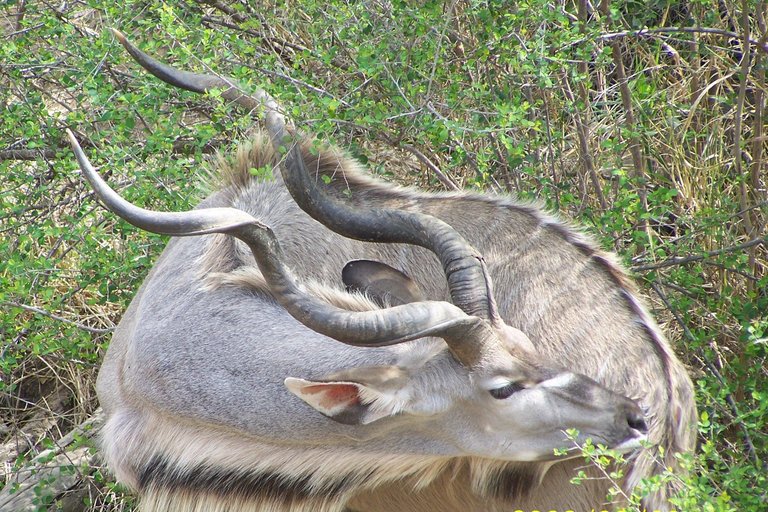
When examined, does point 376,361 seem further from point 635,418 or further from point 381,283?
point 635,418

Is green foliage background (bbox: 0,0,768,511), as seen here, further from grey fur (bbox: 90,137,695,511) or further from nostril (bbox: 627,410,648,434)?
nostril (bbox: 627,410,648,434)

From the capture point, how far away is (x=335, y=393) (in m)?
3.30

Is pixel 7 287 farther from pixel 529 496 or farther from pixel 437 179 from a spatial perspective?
pixel 529 496

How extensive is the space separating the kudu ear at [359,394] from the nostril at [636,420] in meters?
0.77

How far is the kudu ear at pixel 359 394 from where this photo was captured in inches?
129

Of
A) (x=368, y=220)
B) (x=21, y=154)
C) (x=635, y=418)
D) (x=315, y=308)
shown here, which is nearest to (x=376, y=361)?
(x=315, y=308)

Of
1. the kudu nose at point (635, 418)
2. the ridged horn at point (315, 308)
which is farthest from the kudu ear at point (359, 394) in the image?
the kudu nose at point (635, 418)

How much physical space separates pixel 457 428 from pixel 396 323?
569mm

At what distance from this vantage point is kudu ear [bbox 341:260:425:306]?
12.5ft

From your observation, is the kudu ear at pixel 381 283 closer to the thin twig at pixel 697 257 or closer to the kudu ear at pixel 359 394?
the kudu ear at pixel 359 394

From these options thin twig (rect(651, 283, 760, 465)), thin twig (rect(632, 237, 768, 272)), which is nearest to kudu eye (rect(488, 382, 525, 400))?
thin twig (rect(651, 283, 760, 465))

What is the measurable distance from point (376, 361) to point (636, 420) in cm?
93

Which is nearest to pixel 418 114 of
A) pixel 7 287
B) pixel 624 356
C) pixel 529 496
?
pixel 624 356

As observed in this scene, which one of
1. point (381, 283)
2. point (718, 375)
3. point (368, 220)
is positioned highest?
point (368, 220)
